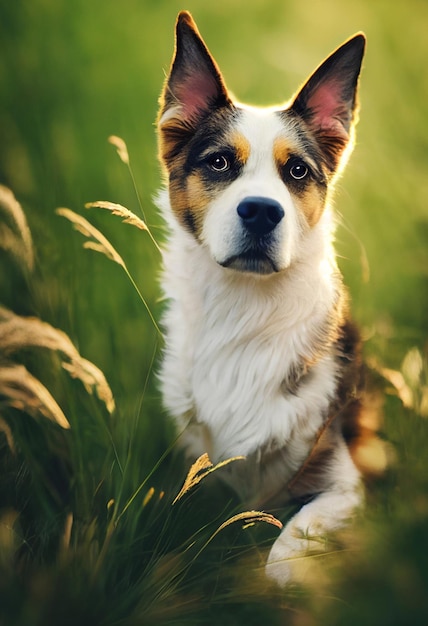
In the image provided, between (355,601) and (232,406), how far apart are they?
0.73m

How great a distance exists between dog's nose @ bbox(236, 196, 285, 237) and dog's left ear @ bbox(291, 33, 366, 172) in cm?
50

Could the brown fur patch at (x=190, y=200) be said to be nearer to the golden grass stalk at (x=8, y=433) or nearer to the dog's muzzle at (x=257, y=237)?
the dog's muzzle at (x=257, y=237)

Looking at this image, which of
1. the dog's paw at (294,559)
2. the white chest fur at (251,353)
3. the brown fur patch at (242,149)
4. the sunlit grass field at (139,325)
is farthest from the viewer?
the white chest fur at (251,353)

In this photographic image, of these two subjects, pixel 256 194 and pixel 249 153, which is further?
pixel 249 153

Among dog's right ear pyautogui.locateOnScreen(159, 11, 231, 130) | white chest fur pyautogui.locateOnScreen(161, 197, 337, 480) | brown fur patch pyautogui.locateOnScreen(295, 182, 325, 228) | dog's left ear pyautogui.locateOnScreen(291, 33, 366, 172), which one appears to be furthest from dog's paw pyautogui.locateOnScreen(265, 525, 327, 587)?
dog's right ear pyautogui.locateOnScreen(159, 11, 231, 130)

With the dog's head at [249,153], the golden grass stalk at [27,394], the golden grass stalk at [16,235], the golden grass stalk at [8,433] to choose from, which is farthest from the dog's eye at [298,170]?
the golden grass stalk at [8,433]

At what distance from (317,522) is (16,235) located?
1335 millimetres

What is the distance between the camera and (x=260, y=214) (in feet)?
6.41

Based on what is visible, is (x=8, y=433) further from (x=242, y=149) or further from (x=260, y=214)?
(x=242, y=149)

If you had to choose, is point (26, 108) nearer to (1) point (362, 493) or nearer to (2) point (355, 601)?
(1) point (362, 493)

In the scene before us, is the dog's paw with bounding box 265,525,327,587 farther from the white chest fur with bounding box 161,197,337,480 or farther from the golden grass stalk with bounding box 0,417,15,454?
the golden grass stalk with bounding box 0,417,15,454

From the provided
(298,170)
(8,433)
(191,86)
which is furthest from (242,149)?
(8,433)

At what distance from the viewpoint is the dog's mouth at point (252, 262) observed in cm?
205

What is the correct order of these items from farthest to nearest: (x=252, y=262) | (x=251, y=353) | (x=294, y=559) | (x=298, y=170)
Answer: (x=251, y=353) < (x=298, y=170) < (x=252, y=262) < (x=294, y=559)
